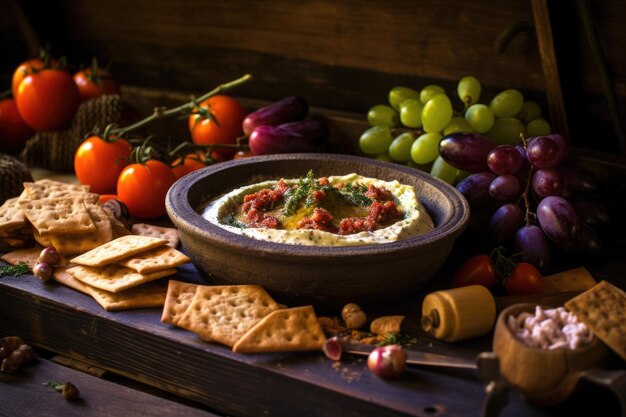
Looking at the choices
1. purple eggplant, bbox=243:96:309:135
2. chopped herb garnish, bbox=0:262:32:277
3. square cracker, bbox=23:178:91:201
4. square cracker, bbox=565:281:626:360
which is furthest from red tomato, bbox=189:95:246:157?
square cracker, bbox=565:281:626:360

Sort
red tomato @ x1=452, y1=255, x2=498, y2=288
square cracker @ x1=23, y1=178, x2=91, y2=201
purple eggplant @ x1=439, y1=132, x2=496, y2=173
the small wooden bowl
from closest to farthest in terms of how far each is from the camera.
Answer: the small wooden bowl, red tomato @ x1=452, y1=255, x2=498, y2=288, purple eggplant @ x1=439, y1=132, x2=496, y2=173, square cracker @ x1=23, y1=178, x2=91, y2=201

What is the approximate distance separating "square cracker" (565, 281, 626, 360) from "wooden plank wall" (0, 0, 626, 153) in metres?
0.87

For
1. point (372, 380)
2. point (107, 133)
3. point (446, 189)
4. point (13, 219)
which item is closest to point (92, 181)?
point (107, 133)

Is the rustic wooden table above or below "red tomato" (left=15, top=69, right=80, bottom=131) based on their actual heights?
below

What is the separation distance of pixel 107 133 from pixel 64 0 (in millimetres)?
1138

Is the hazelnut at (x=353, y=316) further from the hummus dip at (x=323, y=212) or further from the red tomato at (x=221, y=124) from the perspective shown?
the red tomato at (x=221, y=124)

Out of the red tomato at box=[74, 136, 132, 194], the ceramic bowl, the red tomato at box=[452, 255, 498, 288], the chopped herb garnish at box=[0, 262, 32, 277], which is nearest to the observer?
the ceramic bowl

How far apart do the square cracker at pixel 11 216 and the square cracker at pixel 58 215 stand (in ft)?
0.08

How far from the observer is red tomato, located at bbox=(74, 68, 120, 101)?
291cm

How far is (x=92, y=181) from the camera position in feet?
8.08

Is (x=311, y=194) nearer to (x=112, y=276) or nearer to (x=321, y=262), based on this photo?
(x=321, y=262)

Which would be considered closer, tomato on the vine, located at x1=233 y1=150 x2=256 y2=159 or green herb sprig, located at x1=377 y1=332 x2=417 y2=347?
green herb sprig, located at x1=377 y1=332 x2=417 y2=347

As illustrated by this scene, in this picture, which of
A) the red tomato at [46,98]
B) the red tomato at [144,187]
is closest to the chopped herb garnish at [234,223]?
the red tomato at [144,187]

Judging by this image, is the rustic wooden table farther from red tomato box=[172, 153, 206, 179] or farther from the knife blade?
red tomato box=[172, 153, 206, 179]
